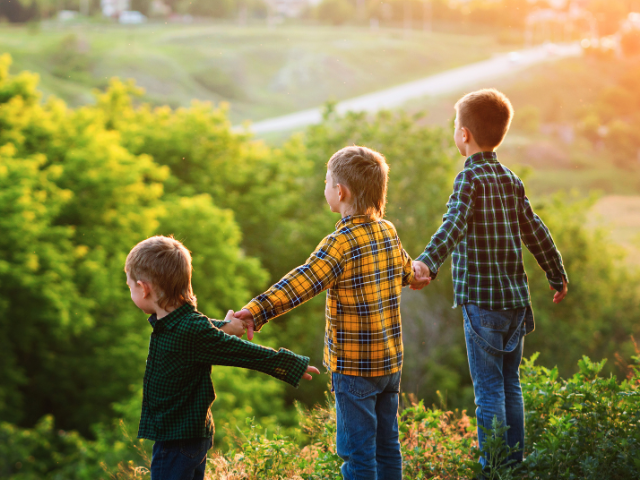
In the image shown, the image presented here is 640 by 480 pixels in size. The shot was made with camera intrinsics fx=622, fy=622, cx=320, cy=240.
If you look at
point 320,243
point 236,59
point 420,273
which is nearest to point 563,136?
point 236,59

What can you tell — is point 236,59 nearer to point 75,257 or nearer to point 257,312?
point 75,257

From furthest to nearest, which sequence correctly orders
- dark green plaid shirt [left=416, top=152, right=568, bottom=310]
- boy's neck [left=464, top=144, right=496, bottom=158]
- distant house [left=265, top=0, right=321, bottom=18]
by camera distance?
distant house [left=265, top=0, right=321, bottom=18] < boy's neck [left=464, top=144, right=496, bottom=158] < dark green plaid shirt [left=416, top=152, right=568, bottom=310]

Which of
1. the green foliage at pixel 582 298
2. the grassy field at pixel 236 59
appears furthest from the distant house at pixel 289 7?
the green foliage at pixel 582 298

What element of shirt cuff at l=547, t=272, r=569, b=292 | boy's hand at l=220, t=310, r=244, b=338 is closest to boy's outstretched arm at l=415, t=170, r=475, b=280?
shirt cuff at l=547, t=272, r=569, b=292

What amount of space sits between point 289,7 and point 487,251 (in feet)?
143

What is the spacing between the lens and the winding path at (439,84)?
93.4 feet

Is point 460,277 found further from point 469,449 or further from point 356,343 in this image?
point 469,449

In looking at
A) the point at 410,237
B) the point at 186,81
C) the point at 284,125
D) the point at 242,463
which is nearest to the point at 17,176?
the point at 410,237

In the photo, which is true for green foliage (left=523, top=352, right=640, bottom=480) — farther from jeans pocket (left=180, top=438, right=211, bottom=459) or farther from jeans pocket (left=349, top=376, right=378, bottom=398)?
jeans pocket (left=180, top=438, right=211, bottom=459)

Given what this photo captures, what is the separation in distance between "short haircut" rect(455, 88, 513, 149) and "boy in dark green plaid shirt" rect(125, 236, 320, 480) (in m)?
1.25

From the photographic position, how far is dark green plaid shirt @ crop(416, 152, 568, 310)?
2488mm

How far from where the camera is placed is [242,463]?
2898 millimetres

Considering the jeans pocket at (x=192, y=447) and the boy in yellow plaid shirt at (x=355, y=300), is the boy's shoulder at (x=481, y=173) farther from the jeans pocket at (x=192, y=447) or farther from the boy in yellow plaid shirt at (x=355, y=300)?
the jeans pocket at (x=192, y=447)

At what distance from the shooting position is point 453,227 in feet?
7.98
